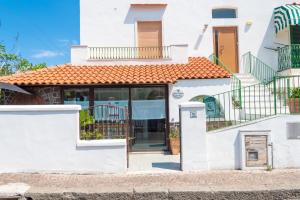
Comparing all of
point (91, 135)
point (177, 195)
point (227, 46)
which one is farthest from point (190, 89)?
point (177, 195)

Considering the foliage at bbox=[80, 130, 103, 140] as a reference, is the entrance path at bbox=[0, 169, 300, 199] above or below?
below

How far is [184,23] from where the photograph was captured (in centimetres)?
1886

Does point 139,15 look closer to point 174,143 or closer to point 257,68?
point 257,68

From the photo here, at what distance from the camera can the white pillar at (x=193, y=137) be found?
35.6 feet

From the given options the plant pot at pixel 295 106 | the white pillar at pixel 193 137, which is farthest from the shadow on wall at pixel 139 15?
the plant pot at pixel 295 106

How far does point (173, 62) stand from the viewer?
17.4 m

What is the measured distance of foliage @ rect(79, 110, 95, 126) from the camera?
41.6ft

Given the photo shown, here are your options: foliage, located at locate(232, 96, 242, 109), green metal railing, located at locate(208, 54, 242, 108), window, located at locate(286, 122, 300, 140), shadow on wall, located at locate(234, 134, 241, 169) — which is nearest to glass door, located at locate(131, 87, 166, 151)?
green metal railing, located at locate(208, 54, 242, 108)

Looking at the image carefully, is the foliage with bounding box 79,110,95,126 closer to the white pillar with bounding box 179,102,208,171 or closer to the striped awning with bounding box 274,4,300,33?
the white pillar with bounding box 179,102,208,171

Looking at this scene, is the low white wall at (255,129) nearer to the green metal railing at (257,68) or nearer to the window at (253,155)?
the window at (253,155)

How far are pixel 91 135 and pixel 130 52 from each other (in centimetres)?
728

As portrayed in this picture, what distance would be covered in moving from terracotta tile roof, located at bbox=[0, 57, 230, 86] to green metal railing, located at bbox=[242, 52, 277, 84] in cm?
263

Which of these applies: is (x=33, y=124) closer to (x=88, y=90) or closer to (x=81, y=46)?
(x=88, y=90)

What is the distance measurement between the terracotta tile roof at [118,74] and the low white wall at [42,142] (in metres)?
3.89
